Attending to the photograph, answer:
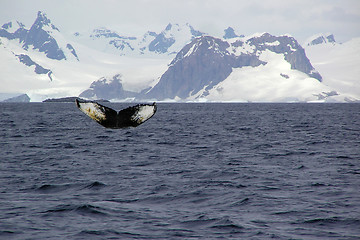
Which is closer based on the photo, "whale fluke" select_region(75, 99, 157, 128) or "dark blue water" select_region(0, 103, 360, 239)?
"whale fluke" select_region(75, 99, 157, 128)

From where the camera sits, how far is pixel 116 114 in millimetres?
15516

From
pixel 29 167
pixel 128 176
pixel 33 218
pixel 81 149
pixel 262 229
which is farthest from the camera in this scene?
pixel 81 149

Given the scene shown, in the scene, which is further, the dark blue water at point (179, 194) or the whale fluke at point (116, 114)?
the dark blue water at point (179, 194)

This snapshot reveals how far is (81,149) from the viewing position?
134ft

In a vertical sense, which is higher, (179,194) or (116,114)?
(116,114)

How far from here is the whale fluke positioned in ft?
49.5

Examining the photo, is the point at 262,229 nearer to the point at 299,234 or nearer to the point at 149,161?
the point at 299,234

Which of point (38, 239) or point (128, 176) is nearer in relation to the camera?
point (38, 239)

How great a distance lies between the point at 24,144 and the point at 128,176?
837 inches

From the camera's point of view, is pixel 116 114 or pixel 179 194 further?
pixel 179 194

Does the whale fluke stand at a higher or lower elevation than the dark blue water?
higher

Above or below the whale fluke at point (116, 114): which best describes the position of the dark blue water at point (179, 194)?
below

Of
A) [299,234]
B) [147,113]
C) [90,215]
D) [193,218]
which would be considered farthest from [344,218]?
[90,215]

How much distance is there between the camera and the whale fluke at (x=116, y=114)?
15102 mm
